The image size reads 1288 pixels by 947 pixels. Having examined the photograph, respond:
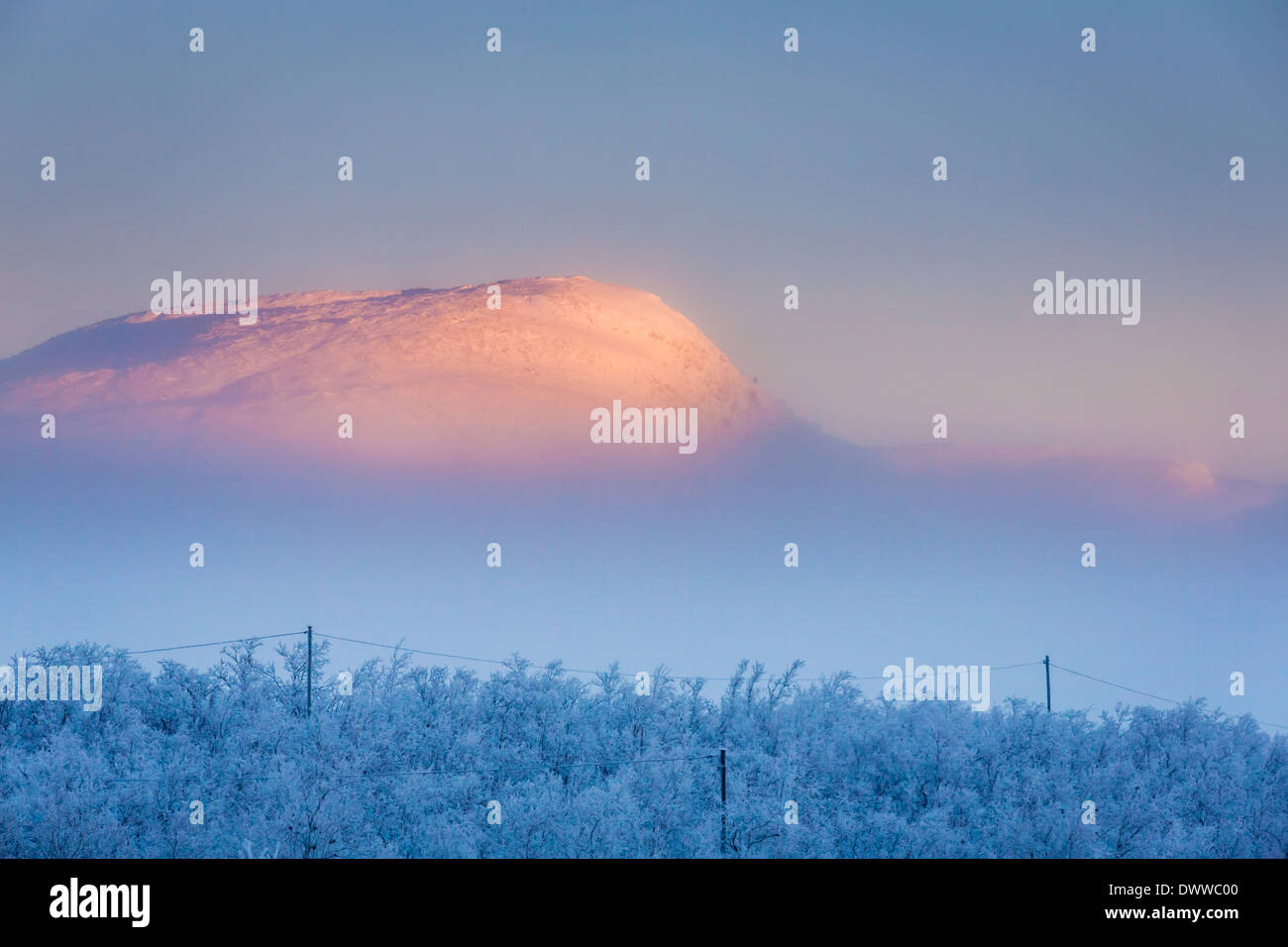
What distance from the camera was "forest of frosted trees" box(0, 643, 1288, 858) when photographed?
22750 mm

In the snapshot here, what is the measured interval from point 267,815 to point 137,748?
22.7 feet

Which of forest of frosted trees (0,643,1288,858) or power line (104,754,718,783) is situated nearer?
forest of frosted trees (0,643,1288,858)

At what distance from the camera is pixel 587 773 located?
93.4 ft

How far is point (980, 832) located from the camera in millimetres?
23984

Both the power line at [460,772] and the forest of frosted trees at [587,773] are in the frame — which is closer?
the forest of frosted trees at [587,773]

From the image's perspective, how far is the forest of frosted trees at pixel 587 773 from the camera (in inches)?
896
